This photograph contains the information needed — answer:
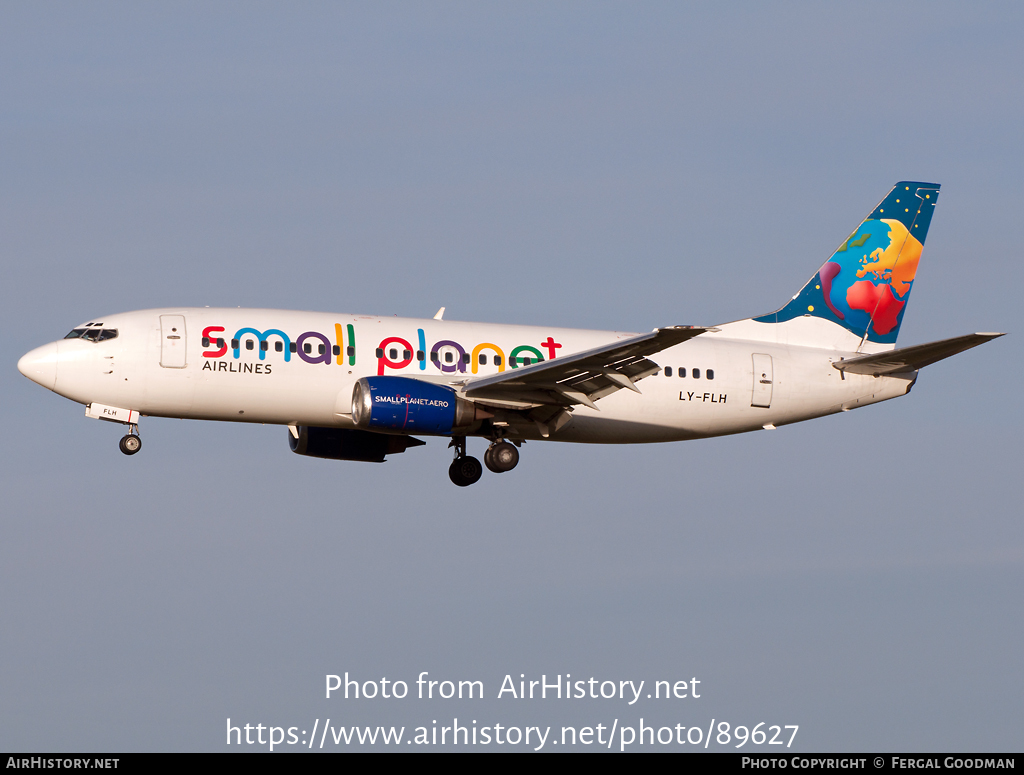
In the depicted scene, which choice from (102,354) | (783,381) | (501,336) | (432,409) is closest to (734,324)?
(783,381)

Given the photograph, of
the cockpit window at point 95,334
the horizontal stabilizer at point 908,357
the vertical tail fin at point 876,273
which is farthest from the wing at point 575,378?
the cockpit window at point 95,334

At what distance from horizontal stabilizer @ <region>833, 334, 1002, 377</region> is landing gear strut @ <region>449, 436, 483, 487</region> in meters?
11.7

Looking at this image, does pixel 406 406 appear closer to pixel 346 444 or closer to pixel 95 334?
pixel 346 444

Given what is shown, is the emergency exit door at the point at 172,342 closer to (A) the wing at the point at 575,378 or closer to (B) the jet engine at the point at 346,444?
(B) the jet engine at the point at 346,444

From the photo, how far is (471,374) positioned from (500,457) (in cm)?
270

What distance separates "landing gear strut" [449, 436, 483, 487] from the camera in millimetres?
45938

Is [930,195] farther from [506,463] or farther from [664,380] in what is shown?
[506,463]

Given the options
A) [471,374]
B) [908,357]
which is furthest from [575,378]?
[908,357]

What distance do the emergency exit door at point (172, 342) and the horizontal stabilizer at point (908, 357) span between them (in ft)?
65.5

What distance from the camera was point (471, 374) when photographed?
42.9 metres

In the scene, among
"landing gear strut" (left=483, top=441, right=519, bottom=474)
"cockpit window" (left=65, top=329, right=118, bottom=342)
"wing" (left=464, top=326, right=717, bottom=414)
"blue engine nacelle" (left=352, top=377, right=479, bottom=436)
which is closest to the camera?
"wing" (left=464, top=326, right=717, bottom=414)

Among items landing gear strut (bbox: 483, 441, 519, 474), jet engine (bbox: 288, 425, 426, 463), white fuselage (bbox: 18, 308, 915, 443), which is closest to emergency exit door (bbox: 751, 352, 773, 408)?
white fuselage (bbox: 18, 308, 915, 443)

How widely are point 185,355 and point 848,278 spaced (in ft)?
71.4

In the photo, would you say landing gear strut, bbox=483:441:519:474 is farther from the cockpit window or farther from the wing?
the cockpit window
